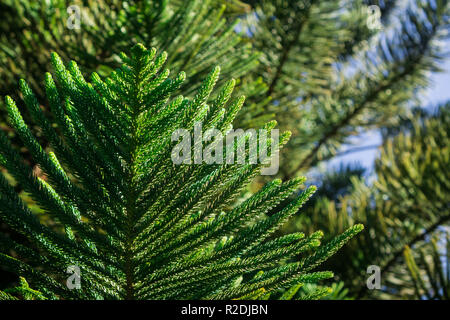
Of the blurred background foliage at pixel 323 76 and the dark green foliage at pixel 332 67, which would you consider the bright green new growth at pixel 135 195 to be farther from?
the dark green foliage at pixel 332 67

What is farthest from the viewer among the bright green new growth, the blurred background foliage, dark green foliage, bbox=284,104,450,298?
dark green foliage, bbox=284,104,450,298

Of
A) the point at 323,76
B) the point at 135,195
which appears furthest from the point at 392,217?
the point at 135,195

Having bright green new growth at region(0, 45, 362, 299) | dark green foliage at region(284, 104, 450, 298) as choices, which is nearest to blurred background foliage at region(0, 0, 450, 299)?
dark green foliage at region(284, 104, 450, 298)

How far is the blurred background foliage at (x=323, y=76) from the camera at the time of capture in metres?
1.07

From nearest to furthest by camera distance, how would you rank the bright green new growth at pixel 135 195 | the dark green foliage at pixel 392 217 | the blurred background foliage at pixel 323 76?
the bright green new growth at pixel 135 195
the blurred background foliage at pixel 323 76
the dark green foliage at pixel 392 217

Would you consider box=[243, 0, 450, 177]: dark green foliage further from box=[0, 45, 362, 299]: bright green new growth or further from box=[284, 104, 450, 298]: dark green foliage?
box=[0, 45, 362, 299]: bright green new growth

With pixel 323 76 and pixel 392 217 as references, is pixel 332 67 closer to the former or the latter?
pixel 323 76

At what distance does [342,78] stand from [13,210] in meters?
2.01

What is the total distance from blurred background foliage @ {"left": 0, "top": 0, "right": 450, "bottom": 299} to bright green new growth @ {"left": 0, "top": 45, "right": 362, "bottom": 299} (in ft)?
1.62

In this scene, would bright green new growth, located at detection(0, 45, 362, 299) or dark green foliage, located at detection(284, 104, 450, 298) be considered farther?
dark green foliage, located at detection(284, 104, 450, 298)

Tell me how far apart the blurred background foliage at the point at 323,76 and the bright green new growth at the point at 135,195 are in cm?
49

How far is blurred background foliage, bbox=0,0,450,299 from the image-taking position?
107 cm

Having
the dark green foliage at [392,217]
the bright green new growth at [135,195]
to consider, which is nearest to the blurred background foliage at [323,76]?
the dark green foliage at [392,217]
